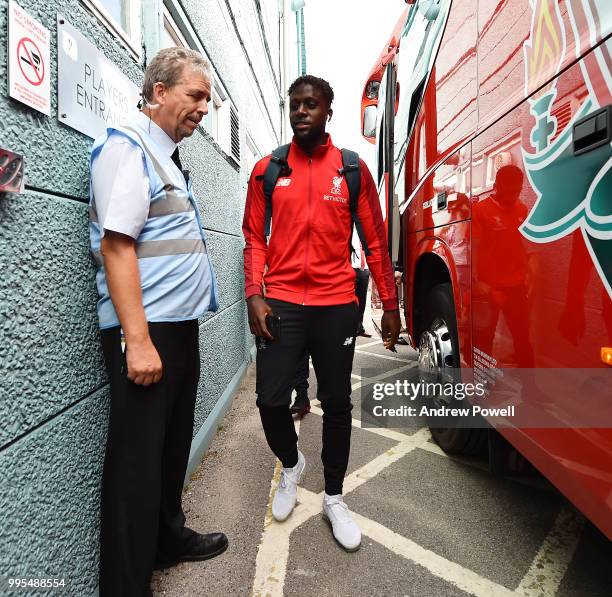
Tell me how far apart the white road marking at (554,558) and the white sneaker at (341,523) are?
640mm

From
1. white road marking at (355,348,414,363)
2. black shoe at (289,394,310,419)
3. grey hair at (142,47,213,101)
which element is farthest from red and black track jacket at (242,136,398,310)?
white road marking at (355,348,414,363)

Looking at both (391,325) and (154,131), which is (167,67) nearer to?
(154,131)

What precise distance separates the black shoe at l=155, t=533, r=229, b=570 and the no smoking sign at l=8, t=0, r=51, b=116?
1.70 metres

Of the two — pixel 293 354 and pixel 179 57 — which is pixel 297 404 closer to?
pixel 293 354

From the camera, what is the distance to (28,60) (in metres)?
1.07

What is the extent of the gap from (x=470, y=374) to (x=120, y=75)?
6.34ft

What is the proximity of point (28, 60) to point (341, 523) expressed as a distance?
201 centimetres

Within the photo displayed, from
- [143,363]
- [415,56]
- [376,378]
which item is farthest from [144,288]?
[376,378]

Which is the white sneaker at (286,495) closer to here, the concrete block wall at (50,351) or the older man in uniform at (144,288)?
the older man in uniform at (144,288)

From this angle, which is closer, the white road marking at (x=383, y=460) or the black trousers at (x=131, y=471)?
the black trousers at (x=131, y=471)

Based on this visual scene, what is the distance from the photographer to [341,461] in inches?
74.6

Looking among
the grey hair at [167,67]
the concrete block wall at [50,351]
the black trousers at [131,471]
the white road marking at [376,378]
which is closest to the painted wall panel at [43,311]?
the concrete block wall at [50,351]

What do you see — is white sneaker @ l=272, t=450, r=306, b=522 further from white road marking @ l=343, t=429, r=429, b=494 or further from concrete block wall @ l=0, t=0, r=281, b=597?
concrete block wall @ l=0, t=0, r=281, b=597

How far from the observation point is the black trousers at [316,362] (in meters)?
1.77
